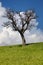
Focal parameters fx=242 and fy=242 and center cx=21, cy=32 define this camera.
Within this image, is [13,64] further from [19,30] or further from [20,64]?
[19,30]

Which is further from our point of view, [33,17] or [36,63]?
[33,17]

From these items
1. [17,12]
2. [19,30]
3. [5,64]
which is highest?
[5,64]

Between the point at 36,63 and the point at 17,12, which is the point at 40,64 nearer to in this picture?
the point at 36,63

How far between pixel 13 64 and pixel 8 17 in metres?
38.3

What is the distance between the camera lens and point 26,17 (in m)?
64.6

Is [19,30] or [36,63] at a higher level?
[36,63]

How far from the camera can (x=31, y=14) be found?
64938 mm

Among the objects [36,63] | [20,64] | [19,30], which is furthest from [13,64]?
[19,30]

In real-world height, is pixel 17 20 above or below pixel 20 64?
below

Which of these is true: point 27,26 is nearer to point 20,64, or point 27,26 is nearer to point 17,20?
point 17,20

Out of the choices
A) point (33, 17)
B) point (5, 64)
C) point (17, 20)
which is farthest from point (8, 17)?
point (5, 64)

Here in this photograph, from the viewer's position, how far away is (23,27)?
6319 centimetres

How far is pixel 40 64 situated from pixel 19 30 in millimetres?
37498

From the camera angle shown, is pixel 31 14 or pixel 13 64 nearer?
pixel 13 64
